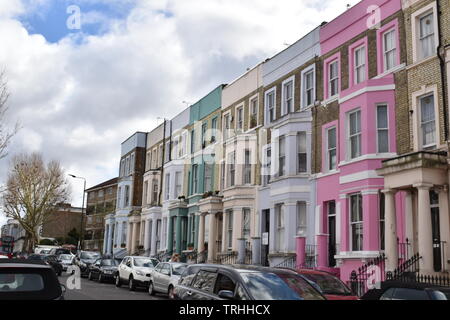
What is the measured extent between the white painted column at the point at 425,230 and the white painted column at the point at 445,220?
1.88 ft

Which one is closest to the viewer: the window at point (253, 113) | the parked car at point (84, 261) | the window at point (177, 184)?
the window at point (253, 113)

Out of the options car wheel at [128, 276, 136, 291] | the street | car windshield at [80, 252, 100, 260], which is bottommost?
the street

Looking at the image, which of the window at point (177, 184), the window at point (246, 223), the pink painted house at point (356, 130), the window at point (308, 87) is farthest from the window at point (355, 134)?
the window at point (177, 184)

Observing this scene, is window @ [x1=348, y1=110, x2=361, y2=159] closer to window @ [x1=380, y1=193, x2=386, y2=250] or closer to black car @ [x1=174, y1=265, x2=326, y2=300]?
window @ [x1=380, y1=193, x2=386, y2=250]

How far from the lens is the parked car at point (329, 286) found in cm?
1270

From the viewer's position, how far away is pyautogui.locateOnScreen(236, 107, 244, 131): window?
31119mm

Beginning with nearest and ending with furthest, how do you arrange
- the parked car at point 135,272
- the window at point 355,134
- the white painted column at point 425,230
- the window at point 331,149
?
1. the white painted column at point 425,230
2. the window at point 355,134
3. the window at point 331,149
4. the parked car at point 135,272

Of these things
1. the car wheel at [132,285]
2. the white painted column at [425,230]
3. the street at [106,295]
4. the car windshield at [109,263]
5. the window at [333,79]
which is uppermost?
the window at [333,79]

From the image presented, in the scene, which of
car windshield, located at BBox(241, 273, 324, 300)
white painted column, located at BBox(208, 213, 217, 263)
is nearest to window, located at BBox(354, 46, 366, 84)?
white painted column, located at BBox(208, 213, 217, 263)

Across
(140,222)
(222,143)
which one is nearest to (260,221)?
(222,143)

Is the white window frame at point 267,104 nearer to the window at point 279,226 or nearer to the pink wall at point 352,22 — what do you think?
the pink wall at point 352,22

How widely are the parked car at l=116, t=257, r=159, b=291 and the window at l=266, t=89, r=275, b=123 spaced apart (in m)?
9.46

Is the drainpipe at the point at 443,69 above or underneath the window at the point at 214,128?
underneath

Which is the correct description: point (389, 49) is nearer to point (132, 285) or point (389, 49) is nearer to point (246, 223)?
point (246, 223)
